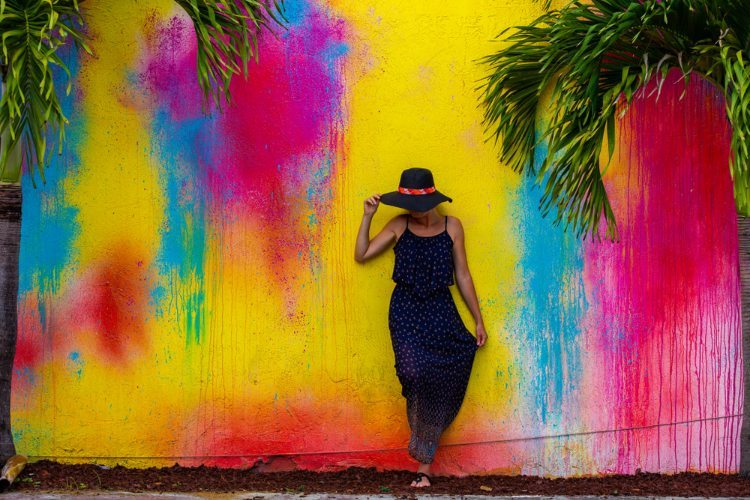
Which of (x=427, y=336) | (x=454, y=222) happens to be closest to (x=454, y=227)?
(x=454, y=222)

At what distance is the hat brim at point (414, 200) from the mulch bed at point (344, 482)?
5.36 feet

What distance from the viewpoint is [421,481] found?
5.38 metres

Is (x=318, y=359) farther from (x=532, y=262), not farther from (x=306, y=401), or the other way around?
(x=532, y=262)

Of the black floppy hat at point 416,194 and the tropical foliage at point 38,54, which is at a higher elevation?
the tropical foliage at point 38,54

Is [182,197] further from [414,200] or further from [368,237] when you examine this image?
[414,200]

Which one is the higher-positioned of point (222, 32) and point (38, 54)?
point (222, 32)

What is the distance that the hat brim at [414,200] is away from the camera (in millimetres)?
5172

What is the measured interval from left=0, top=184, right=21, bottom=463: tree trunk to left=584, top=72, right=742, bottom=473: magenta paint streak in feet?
10.9

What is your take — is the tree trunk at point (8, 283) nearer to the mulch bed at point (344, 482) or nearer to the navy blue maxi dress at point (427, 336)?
the mulch bed at point (344, 482)

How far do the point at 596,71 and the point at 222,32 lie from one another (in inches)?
77.2

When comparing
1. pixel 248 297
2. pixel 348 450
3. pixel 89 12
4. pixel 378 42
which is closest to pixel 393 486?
pixel 348 450

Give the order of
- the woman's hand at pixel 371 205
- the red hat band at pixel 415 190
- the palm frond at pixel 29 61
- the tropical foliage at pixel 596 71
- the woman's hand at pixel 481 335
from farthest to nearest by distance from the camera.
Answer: the woman's hand at pixel 481 335
the woman's hand at pixel 371 205
the red hat band at pixel 415 190
the tropical foliage at pixel 596 71
the palm frond at pixel 29 61

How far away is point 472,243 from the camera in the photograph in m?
5.56

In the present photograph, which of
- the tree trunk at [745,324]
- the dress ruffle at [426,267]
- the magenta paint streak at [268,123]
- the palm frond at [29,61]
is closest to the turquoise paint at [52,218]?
the magenta paint streak at [268,123]
